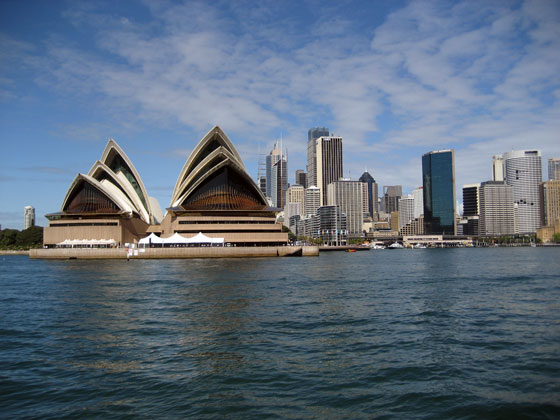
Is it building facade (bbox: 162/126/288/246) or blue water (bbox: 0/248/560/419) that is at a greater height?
building facade (bbox: 162/126/288/246)

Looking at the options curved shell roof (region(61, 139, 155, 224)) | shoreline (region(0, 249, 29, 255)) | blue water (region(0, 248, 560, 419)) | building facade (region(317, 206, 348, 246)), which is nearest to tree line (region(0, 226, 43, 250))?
shoreline (region(0, 249, 29, 255))

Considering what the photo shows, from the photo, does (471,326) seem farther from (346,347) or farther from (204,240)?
(204,240)

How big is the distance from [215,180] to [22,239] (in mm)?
58072

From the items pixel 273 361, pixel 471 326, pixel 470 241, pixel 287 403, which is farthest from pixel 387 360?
pixel 470 241

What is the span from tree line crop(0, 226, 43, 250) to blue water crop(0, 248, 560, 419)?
95287 mm

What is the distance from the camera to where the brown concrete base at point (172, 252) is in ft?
209

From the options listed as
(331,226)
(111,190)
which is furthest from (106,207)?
(331,226)

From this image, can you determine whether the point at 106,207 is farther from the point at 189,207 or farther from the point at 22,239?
the point at 22,239

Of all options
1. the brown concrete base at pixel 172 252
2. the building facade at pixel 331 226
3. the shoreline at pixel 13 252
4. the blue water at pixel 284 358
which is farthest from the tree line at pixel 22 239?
the blue water at pixel 284 358

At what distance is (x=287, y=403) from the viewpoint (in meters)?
8.54

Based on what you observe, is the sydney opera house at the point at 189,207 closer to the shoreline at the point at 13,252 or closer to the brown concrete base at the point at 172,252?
the brown concrete base at the point at 172,252

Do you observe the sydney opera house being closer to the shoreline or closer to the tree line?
the shoreline

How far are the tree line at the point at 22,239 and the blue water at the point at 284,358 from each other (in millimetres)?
95287

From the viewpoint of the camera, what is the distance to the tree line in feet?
346
